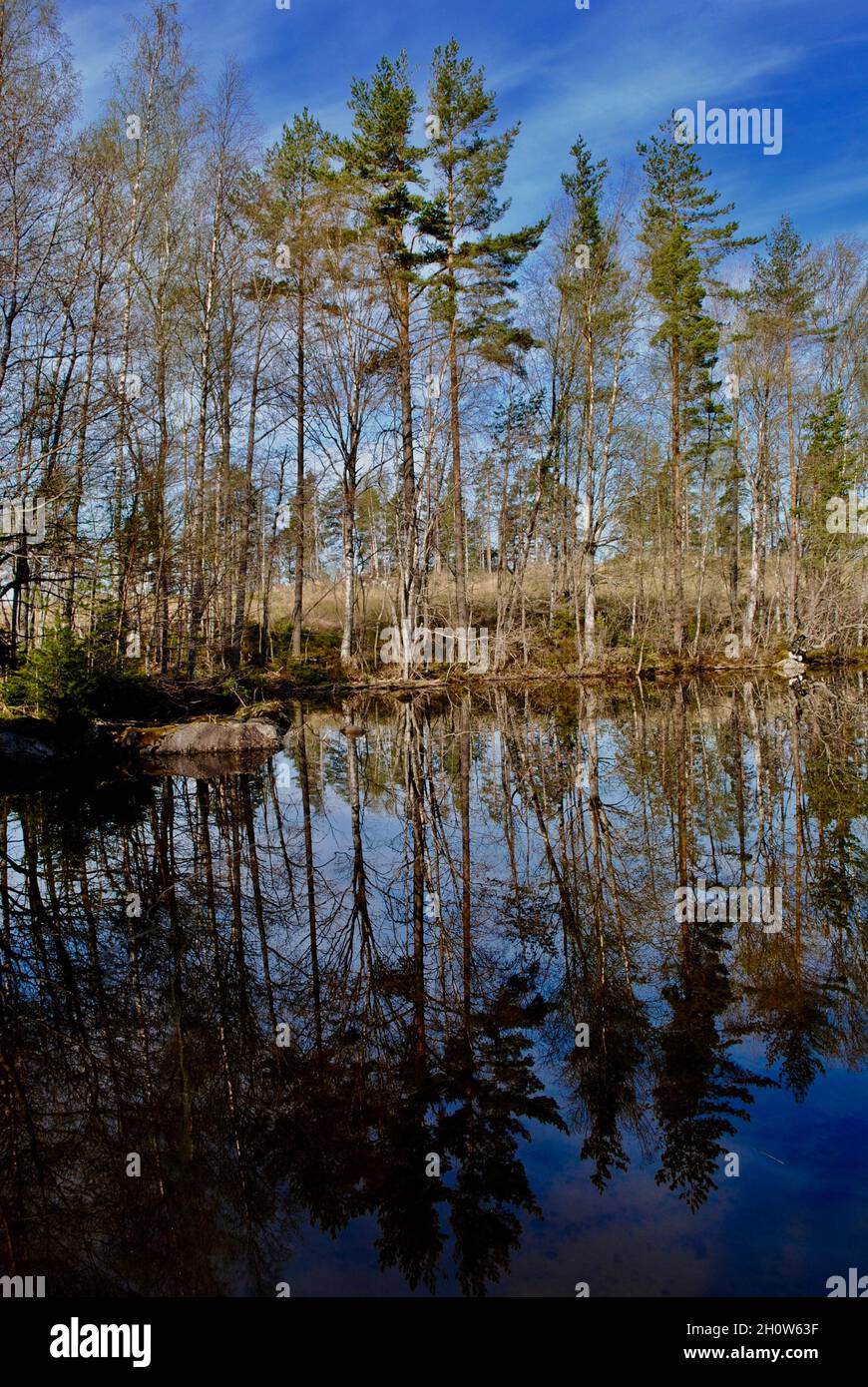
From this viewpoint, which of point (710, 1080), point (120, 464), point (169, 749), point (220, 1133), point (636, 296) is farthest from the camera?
point (636, 296)

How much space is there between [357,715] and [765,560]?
23.2 metres

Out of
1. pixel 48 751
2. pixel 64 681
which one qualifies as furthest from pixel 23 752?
pixel 64 681

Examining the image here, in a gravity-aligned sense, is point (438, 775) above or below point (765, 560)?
below

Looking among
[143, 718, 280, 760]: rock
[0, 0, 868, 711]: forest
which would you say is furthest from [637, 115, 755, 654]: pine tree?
[143, 718, 280, 760]: rock

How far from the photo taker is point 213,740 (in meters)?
14.6

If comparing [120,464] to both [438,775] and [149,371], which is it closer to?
[149,371]

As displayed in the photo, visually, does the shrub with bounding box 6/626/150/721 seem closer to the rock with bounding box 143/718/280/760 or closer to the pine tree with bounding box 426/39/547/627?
the rock with bounding box 143/718/280/760

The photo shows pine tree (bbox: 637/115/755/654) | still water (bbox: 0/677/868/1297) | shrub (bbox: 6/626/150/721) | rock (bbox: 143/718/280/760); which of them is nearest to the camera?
still water (bbox: 0/677/868/1297)

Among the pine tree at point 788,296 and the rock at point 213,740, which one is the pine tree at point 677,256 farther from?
the rock at point 213,740

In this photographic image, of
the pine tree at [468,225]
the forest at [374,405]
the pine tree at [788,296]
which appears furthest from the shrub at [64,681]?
the pine tree at [788,296]

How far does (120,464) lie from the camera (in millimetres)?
17000

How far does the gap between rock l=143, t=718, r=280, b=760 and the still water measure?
5778 millimetres

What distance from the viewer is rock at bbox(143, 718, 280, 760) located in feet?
47.3
